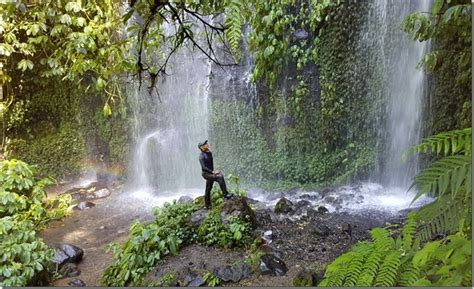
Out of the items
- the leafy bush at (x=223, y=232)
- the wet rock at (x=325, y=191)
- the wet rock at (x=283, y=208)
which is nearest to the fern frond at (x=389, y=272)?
the leafy bush at (x=223, y=232)

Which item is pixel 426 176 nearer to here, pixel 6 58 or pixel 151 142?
pixel 151 142

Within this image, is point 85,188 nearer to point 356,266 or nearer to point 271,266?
point 271,266

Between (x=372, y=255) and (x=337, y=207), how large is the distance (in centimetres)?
402

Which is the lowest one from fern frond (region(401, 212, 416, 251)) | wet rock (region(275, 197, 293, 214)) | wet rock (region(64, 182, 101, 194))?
wet rock (region(64, 182, 101, 194))

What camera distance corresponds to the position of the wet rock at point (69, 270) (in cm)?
444

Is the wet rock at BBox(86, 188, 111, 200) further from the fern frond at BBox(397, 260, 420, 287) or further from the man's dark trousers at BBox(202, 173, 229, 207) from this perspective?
the fern frond at BBox(397, 260, 420, 287)

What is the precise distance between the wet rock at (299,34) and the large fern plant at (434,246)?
5810 millimetres

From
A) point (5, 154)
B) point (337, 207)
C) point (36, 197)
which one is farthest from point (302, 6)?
point (5, 154)

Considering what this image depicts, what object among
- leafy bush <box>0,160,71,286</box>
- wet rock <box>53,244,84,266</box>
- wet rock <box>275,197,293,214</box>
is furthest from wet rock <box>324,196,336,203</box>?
leafy bush <box>0,160,71,286</box>

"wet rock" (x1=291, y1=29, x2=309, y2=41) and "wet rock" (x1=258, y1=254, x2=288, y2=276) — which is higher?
"wet rock" (x1=291, y1=29, x2=309, y2=41)

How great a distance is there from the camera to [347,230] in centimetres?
454

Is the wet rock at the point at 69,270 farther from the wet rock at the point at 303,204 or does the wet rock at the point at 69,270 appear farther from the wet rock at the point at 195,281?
the wet rock at the point at 303,204

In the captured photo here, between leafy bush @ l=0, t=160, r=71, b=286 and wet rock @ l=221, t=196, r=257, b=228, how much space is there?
6.43ft

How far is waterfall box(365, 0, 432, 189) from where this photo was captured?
19.6 ft
